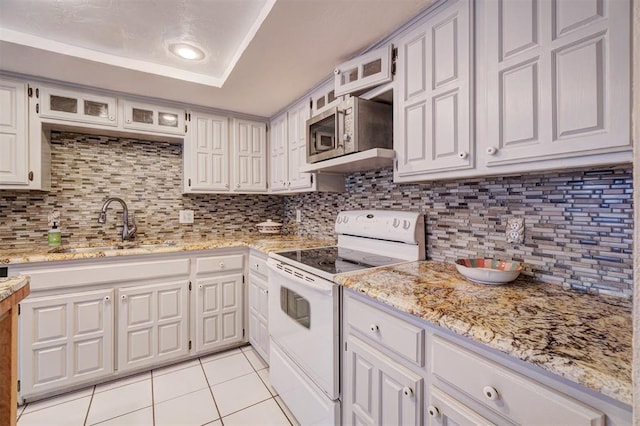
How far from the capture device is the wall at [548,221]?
3.25ft

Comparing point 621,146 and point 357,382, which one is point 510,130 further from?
point 357,382

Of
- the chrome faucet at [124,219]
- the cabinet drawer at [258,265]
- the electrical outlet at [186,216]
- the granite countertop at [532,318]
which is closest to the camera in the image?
the granite countertop at [532,318]

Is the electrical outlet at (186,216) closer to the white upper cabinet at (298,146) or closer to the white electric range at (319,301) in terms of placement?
the white upper cabinet at (298,146)

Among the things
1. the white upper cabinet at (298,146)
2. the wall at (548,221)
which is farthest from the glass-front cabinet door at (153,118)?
the wall at (548,221)

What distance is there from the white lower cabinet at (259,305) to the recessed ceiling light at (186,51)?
4.81 feet

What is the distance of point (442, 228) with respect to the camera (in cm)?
158

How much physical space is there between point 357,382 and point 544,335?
2.50ft

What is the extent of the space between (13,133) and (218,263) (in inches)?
63.7

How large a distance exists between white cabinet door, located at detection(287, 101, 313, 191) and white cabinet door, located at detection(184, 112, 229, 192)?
2.08 ft

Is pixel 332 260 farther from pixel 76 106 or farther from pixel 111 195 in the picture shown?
pixel 76 106

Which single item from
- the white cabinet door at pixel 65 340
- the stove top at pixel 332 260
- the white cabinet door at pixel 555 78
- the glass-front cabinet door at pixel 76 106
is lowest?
the white cabinet door at pixel 65 340

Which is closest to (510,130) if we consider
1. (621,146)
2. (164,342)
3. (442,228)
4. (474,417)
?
(621,146)

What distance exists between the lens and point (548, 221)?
116 centimetres

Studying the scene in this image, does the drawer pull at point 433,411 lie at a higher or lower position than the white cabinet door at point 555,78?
lower
